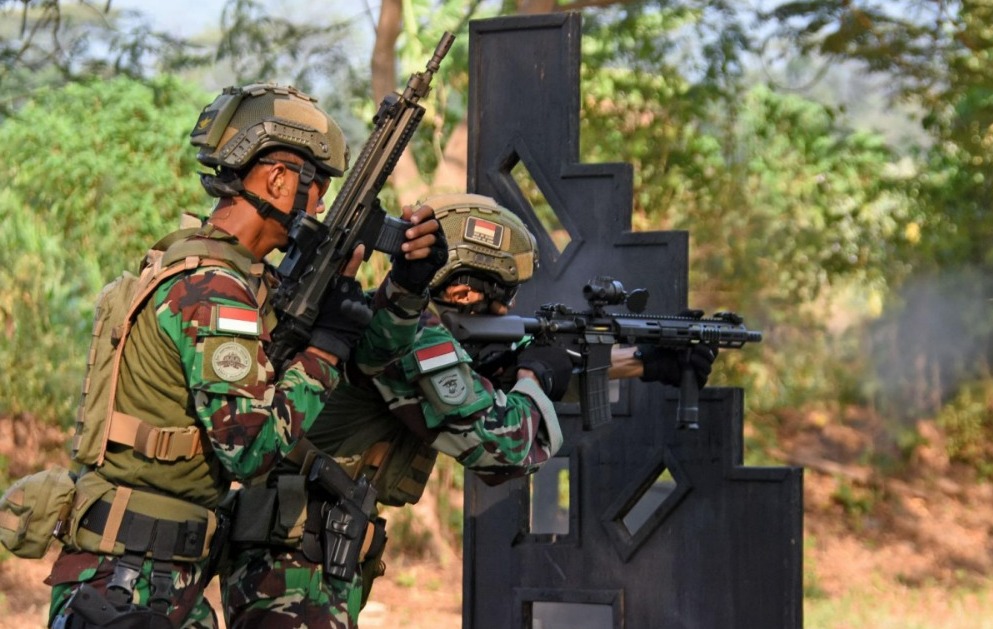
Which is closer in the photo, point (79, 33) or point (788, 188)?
point (79, 33)

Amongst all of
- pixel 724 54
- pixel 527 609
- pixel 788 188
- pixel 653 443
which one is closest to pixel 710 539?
pixel 653 443

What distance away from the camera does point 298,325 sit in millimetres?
3553

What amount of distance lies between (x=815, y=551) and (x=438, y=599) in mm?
4194

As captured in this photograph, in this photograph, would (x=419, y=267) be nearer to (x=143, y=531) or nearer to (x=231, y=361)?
(x=231, y=361)

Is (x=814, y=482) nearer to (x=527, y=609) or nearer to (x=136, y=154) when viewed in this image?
(x=136, y=154)

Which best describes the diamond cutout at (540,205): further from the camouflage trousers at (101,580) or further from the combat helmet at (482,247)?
the camouflage trousers at (101,580)

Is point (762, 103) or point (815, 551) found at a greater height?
point (762, 103)

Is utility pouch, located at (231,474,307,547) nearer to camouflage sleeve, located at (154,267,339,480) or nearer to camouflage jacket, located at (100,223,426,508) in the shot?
camouflage jacket, located at (100,223,426,508)

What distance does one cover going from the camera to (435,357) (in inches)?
154

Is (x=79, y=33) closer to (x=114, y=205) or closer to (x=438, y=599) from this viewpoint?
(x=114, y=205)

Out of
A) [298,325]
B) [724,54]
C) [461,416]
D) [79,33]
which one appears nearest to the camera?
[298,325]

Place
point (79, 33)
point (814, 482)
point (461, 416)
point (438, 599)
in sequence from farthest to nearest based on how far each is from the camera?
point (814, 482), point (79, 33), point (438, 599), point (461, 416)

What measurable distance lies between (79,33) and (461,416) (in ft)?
26.6

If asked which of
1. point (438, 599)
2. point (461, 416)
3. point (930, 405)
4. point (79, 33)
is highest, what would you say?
point (79, 33)
